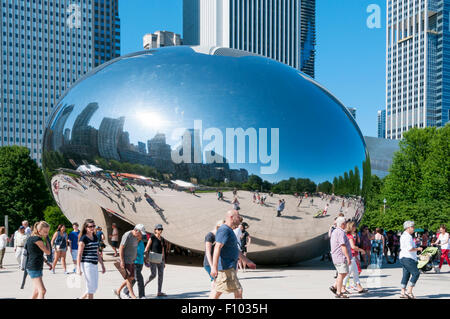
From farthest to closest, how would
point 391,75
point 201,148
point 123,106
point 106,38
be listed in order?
1. point 391,75
2. point 106,38
3. point 123,106
4. point 201,148

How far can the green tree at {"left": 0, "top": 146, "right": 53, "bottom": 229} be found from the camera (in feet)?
163

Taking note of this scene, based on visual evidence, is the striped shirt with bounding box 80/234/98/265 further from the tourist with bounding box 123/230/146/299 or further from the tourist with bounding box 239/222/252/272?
the tourist with bounding box 239/222/252/272

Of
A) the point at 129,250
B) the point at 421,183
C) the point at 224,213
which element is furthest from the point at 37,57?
the point at 129,250

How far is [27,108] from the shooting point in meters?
131

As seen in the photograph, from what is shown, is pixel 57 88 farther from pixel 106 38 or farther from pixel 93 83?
pixel 93 83

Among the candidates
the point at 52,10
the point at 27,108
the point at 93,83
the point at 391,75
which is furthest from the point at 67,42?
the point at 93,83

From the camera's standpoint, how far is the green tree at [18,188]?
163ft

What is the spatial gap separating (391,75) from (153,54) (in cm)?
18439

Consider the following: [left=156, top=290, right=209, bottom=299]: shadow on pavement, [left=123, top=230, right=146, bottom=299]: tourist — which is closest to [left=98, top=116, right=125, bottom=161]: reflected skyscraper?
[left=156, top=290, right=209, bottom=299]: shadow on pavement

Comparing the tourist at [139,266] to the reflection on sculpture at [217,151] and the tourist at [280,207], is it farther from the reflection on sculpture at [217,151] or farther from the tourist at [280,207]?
the tourist at [280,207]

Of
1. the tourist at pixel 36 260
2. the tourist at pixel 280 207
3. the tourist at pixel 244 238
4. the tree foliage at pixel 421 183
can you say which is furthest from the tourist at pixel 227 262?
the tree foliage at pixel 421 183

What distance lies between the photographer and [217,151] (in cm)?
1419

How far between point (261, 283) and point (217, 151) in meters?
3.79

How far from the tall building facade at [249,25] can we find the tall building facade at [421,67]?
142 ft
